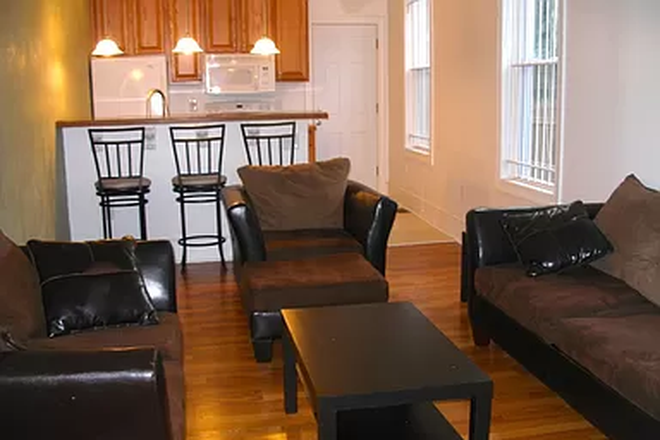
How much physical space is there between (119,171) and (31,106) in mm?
1063

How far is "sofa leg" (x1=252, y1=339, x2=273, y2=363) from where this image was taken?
3.81m

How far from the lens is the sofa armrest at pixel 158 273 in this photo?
3.37 m

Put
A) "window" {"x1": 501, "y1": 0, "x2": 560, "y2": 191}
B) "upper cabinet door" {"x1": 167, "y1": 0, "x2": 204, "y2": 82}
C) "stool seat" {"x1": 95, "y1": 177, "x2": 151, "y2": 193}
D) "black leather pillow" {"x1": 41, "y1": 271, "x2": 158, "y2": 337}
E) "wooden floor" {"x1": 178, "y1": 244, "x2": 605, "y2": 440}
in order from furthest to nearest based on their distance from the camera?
"upper cabinet door" {"x1": 167, "y1": 0, "x2": 204, "y2": 82} < "stool seat" {"x1": 95, "y1": 177, "x2": 151, "y2": 193} < "window" {"x1": 501, "y1": 0, "x2": 560, "y2": 191} < "wooden floor" {"x1": 178, "y1": 244, "x2": 605, "y2": 440} < "black leather pillow" {"x1": 41, "y1": 271, "x2": 158, "y2": 337}

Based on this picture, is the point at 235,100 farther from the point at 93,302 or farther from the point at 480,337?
the point at 93,302

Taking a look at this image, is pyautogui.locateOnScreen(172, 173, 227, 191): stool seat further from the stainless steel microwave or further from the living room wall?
the stainless steel microwave

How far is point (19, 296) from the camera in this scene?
279cm

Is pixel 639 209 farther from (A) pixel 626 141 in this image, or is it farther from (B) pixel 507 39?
(B) pixel 507 39

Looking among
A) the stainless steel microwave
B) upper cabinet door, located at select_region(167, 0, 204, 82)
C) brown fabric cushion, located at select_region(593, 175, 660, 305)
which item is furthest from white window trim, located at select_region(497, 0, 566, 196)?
upper cabinet door, located at select_region(167, 0, 204, 82)

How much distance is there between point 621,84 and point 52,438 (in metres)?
3.88

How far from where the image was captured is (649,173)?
465cm

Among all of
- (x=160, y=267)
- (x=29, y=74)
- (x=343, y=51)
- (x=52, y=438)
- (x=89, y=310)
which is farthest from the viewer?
(x=343, y=51)

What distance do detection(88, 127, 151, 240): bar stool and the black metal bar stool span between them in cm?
84

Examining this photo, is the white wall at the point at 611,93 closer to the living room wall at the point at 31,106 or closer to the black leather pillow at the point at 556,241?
the black leather pillow at the point at 556,241

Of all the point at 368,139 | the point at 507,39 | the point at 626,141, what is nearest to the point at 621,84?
the point at 626,141
